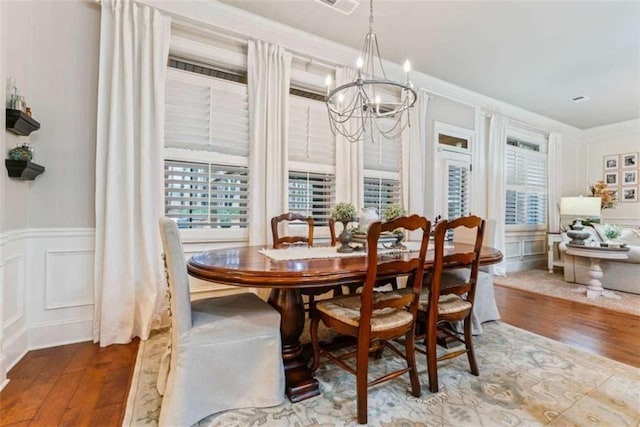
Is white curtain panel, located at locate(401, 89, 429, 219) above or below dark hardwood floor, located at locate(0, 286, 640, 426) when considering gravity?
above

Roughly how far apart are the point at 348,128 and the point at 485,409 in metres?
2.85

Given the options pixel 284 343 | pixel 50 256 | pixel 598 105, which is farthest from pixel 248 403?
pixel 598 105

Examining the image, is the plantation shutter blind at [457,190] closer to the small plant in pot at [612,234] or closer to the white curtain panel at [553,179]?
the small plant in pot at [612,234]

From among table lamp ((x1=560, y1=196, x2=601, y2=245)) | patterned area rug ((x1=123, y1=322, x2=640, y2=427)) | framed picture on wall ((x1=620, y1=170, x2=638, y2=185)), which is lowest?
patterned area rug ((x1=123, y1=322, x2=640, y2=427))

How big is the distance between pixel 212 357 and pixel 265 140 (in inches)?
82.6

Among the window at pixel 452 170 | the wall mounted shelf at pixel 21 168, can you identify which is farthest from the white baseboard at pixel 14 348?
the window at pixel 452 170

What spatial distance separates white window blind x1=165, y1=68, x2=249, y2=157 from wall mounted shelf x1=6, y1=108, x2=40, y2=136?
89cm

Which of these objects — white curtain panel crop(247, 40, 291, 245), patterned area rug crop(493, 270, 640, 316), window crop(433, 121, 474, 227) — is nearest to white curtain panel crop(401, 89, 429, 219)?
window crop(433, 121, 474, 227)

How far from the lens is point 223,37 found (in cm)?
294

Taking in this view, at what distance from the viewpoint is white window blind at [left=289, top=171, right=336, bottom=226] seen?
3.37m

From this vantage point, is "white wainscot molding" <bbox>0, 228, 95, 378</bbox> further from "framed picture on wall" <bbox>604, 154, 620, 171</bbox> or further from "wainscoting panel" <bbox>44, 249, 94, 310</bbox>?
"framed picture on wall" <bbox>604, 154, 620, 171</bbox>

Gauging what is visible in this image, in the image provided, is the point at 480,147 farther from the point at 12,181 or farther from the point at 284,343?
the point at 12,181

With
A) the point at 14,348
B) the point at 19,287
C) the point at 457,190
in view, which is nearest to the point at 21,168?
the point at 19,287

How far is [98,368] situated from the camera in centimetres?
203
